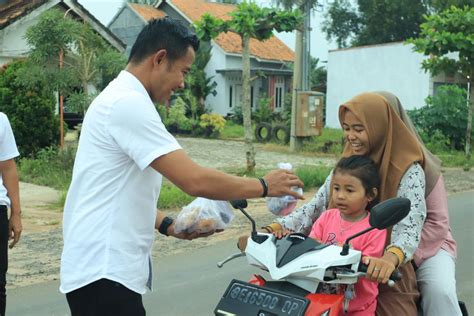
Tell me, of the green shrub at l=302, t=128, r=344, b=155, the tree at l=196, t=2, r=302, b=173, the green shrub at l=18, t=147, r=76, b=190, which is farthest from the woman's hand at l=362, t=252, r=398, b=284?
the green shrub at l=302, t=128, r=344, b=155

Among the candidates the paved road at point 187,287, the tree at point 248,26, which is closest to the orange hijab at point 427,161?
the paved road at point 187,287

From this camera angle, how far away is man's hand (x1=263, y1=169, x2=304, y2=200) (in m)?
2.76

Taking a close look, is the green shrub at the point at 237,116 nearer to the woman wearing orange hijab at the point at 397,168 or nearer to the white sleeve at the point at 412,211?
the woman wearing orange hijab at the point at 397,168

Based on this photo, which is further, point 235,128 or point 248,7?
point 235,128

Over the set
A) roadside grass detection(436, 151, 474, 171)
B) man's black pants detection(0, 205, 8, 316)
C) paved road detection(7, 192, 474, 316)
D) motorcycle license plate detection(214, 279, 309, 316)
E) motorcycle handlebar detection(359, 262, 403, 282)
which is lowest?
paved road detection(7, 192, 474, 316)

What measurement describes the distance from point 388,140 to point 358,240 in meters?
0.51

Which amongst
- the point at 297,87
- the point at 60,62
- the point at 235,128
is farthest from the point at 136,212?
the point at 235,128

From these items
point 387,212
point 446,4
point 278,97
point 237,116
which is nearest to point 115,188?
point 387,212

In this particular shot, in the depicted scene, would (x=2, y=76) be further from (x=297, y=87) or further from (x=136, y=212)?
(x=136, y=212)

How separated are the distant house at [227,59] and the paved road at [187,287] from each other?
29.1 meters

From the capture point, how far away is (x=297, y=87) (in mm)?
21688

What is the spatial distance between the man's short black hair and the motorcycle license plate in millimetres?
1004

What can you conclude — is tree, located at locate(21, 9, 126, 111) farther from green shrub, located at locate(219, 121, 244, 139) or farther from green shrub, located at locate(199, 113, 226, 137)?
green shrub, located at locate(219, 121, 244, 139)

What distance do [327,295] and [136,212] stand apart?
850mm
